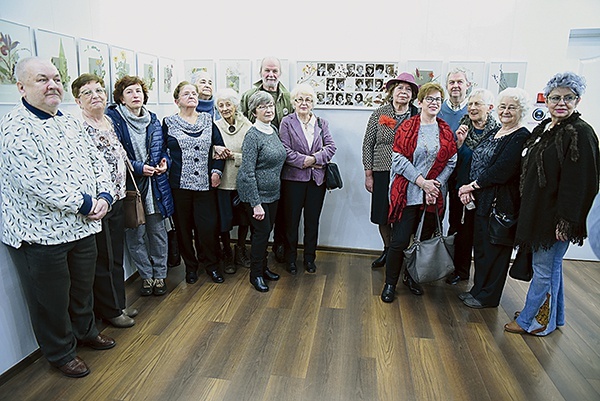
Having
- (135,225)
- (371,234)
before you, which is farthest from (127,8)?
(371,234)

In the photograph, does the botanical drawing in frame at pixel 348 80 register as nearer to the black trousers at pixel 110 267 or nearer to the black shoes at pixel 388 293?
the black shoes at pixel 388 293

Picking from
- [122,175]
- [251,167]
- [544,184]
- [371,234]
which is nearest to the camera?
[544,184]

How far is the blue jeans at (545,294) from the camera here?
8.29 ft

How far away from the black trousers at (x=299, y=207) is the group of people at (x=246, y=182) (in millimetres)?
12

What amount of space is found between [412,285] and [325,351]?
43.5 inches

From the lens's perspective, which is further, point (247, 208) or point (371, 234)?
point (371, 234)

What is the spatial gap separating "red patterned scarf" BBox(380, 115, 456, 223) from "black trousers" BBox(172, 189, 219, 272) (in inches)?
53.7

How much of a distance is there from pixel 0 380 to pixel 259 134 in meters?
2.01

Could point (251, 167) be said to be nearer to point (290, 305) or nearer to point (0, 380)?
point (290, 305)

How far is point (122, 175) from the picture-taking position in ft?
8.30

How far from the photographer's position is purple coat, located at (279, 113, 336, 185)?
3.14m

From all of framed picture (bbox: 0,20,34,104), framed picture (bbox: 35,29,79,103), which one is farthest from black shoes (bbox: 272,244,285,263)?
framed picture (bbox: 0,20,34,104)

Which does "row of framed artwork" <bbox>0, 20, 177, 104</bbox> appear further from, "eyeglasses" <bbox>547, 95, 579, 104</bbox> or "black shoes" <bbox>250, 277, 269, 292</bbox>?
"eyeglasses" <bbox>547, 95, 579, 104</bbox>

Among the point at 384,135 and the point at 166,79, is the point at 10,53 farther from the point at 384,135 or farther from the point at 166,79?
the point at 384,135
